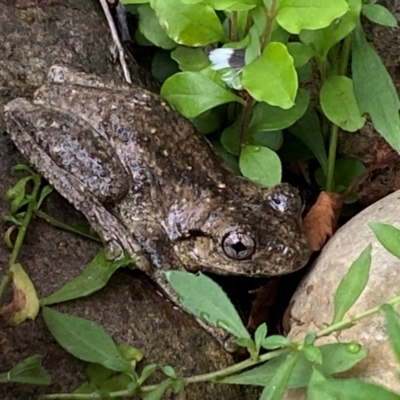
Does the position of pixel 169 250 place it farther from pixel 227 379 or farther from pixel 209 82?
pixel 227 379

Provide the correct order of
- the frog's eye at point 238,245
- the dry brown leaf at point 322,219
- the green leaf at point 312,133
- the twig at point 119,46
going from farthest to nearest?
the twig at point 119,46 → the green leaf at point 312,133 → the dry brown leaf at point 322,219 → the frog's eye at point 238,245

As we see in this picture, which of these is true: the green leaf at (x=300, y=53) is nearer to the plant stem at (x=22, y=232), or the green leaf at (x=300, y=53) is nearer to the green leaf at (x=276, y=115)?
the green leaf at (x=276, y=115)

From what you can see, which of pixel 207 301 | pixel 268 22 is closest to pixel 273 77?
pixel 268 22

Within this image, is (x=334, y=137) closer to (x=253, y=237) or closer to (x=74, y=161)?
(x=253, y=237)

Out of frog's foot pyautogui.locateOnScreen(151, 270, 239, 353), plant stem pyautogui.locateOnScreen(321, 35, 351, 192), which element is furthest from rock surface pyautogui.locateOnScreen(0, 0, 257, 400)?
plant stem pyautogui.locateOnScreen(321, 35, 351, 192)

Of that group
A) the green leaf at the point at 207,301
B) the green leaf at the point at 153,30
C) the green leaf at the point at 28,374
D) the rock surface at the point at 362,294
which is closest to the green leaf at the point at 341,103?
the rock surface at the point at 362,294

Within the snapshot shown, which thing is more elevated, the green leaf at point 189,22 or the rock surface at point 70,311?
the green leaf at point 189,22
